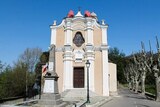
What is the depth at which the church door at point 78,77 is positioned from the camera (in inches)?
1180

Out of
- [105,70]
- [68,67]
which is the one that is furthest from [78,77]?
[105,70]

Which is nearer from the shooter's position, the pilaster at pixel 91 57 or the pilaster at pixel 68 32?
the pilaster at pixel 91 57

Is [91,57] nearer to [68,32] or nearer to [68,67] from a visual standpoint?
[68,67]

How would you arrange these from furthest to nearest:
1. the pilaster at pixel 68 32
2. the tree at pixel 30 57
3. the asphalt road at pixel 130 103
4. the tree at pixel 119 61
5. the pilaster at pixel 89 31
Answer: the tree at pixel 119 61, the tree at pixel 30 57, the pilaster at pixel 68 32, the pilaster at pixel 89 31, the asphalt road at pixel 130 103

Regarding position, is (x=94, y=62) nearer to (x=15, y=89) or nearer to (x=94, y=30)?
(x=94, y=30)

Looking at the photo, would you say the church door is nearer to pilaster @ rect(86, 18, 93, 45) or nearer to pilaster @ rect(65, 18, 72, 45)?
pilaster @ rect(65, 18, 72, 45)

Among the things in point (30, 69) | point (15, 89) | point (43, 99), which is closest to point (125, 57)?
point (30, 69)

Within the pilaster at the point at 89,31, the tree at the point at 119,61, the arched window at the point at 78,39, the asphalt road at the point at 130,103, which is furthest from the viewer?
the tree at the point at 119,61

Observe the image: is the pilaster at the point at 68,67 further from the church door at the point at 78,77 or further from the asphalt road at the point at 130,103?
the asphalt road at the point at 130,103

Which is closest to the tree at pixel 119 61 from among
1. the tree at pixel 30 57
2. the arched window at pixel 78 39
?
the tree at pixel 30 57

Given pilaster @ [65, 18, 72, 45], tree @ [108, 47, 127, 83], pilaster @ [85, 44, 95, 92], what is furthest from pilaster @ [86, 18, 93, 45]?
tree @ [108, 47, 127, 83]

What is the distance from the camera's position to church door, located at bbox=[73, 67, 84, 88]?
1180 inches

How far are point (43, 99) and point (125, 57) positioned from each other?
233 feet

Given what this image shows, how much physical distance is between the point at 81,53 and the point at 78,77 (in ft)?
10.8
